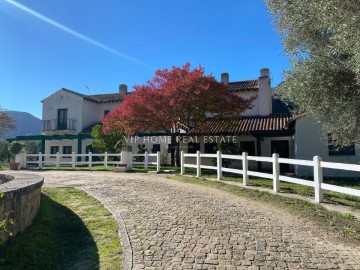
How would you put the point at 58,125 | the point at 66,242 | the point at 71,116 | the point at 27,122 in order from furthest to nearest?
the point at 27,122 → the point at 58,125 → the point at 71,116 → the point at 66,242

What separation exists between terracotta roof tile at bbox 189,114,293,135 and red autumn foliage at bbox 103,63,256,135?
2026 millimetres

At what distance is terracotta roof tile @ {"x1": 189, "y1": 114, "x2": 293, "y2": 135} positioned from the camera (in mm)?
21597

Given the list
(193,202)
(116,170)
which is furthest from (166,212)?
(116,170)

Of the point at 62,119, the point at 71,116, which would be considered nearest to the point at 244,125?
the point at 71,116

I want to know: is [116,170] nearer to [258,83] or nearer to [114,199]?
[114,199]

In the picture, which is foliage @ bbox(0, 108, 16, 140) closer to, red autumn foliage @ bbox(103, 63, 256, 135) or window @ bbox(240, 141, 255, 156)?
red autumn foliage @ bbox(103, 63, 256, 135)

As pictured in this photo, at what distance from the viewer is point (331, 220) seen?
6.65 m

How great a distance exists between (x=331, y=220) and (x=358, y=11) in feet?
13.8

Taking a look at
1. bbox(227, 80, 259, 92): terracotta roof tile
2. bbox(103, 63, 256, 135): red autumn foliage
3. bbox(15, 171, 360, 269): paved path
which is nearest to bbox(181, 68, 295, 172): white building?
bbox(227, 80, 259, 92): terracotta roof tile

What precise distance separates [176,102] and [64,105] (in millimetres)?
20147

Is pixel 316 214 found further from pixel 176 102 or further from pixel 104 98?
pixel 104 98

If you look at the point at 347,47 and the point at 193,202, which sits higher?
the point at 347,47

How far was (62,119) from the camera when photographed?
3453cm

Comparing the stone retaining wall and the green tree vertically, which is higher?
the green tree
